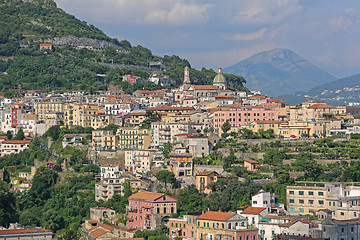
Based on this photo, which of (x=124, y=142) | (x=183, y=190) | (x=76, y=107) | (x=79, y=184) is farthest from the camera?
(x=76, y=107)

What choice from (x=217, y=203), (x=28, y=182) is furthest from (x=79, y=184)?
(x=217, y=203)

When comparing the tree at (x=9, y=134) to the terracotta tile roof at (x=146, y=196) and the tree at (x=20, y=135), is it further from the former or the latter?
the terracotta tile roof at (x=146, y=196)

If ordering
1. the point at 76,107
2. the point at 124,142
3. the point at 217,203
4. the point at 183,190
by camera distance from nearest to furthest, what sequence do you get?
the point at 217,203 → the point at 183,190 → the point at 124,142 → the point at 76,107

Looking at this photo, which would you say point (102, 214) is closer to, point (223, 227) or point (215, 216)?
point (215, 216)

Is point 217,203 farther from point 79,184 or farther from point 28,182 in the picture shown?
point 28,182

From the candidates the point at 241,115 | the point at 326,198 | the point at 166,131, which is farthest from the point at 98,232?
the point at 241,115

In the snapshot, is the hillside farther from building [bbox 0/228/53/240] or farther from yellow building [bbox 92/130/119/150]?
building [bbox 0/228/53/240]

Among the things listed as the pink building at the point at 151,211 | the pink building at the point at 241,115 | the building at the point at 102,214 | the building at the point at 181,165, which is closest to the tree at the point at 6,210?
the building at the point at 102,214
